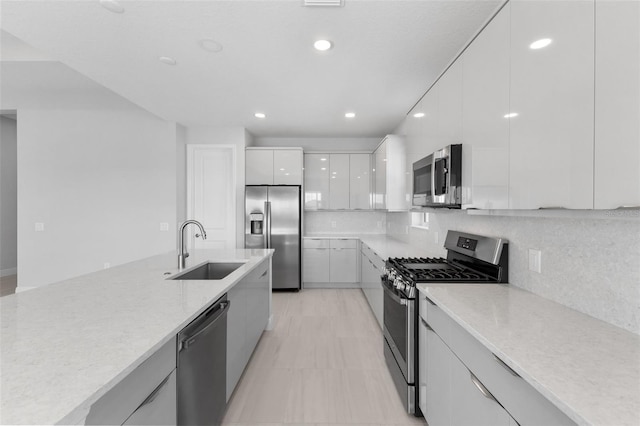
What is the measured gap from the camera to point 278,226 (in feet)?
15.9

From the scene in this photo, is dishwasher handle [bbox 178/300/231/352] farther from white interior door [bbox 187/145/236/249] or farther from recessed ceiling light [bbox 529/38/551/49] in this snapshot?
white interior door [bbox 187/145/236/249]

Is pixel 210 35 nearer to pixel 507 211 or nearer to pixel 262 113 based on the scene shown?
pixel 262 113

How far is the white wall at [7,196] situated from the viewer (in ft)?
19.1

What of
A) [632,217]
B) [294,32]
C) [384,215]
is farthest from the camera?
[384,215]

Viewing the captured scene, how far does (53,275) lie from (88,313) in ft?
15.3

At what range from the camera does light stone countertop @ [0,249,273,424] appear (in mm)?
707

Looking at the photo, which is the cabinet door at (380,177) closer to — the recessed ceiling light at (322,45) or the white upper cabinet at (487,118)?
the recessed ceiling light at (322,45)

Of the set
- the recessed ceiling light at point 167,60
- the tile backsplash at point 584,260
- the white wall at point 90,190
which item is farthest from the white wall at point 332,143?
the tile backsplash at point 584,260

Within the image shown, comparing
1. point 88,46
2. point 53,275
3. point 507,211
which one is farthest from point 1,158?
point 507,211

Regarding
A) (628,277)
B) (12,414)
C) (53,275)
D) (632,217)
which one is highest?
(632,217)

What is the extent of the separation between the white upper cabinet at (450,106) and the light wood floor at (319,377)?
1931 mm

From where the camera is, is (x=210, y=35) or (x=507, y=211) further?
(x=210, y=35)

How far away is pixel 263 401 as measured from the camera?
214cm

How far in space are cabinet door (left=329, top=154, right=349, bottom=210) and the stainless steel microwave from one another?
2.70 metres
